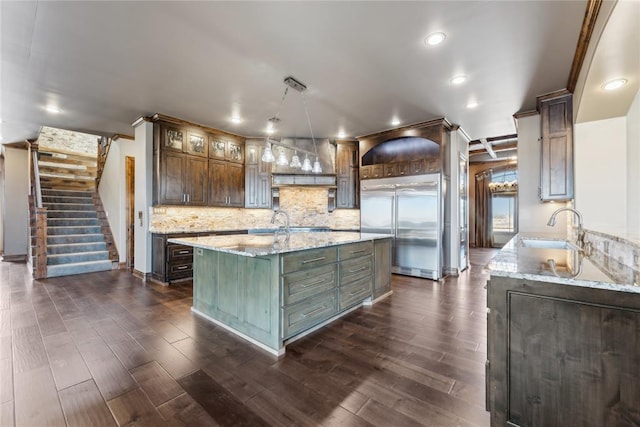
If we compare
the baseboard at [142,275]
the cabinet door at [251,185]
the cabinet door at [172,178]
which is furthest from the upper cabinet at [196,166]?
the baseboard at [142,275]

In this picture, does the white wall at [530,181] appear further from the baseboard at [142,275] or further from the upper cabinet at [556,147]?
the baseboard at [142,275]

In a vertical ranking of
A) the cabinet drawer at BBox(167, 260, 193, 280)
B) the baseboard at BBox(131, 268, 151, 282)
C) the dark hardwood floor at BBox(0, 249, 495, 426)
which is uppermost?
the cabinet drawer at BBox(167, 260, 193, 280)

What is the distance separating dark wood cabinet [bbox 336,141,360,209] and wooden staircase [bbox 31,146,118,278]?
5.16 meters

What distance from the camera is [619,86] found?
2.56 metres

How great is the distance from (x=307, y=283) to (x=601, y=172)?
3.89 metres

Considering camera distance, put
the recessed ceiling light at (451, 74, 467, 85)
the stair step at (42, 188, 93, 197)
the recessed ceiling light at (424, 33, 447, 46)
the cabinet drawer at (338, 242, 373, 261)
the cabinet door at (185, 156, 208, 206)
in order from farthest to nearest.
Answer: the stair step at (42, 188, 93, 197)
the cabinet door at (185, 156, 208, 206)
the recessed ceiling light at (451, 74, 467, 85)
the cabinet drawer at (338, 242, 373, 261)
the recessed ceiling light at (424, 33, 447, 46)

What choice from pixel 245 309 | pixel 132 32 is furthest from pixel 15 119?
pixel 245 309

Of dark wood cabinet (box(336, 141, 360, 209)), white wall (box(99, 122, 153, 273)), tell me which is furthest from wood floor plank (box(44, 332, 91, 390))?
dark wood cabinet (box(336, 141, 360, 209))

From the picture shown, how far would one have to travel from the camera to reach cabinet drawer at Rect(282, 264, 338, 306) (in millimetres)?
2430

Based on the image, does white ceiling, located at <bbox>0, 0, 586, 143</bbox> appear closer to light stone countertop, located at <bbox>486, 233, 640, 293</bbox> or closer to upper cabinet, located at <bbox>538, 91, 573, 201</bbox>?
upper cabinet, located at <bbox>538, 91, 573, 201</bbox>

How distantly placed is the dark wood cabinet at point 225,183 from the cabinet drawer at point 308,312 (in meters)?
3.80

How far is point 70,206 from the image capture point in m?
6.91

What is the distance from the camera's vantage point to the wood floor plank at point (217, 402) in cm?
158

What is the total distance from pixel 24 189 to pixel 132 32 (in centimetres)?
758
